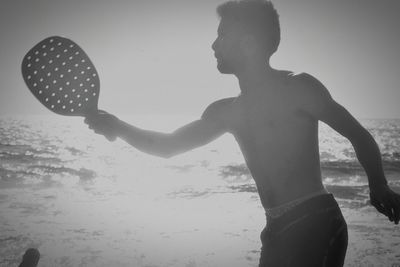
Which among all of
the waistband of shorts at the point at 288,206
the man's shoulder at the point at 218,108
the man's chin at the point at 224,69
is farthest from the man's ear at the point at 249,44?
the waistband of shorts at the point at 288,206

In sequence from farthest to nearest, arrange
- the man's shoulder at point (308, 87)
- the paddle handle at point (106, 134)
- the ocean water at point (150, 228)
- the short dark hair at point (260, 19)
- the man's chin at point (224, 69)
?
the ocean water at point (150, 228)
the paddle handle at point (106, 134)
the man's chin at point (224, 69)
the short dark hair at point (260, 19)
the man's shoulder at point (308, 87)

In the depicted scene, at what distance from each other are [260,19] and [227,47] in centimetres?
23

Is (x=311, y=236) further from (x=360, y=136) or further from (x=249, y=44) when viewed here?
(x=249, y=44)

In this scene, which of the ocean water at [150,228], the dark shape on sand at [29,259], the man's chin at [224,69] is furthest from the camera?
the ocean water at [150,228]

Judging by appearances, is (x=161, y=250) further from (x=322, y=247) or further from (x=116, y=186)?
(x=116, y=186)

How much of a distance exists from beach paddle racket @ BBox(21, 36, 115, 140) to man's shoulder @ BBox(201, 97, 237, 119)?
1.94ft

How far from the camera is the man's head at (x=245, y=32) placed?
1763 mm

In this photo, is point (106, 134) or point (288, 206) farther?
point (106, 134)

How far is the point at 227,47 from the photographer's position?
1.86 m

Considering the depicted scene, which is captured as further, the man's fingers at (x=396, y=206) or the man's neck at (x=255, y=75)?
the man's neck at (x=255, y=75)

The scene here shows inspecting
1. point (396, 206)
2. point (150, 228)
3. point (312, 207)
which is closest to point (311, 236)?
point (312, 207)

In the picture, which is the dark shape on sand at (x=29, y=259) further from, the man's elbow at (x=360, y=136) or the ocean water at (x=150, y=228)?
the ocean water at (x=150, y=228)

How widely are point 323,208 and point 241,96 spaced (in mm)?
752

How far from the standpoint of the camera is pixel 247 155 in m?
1.83
